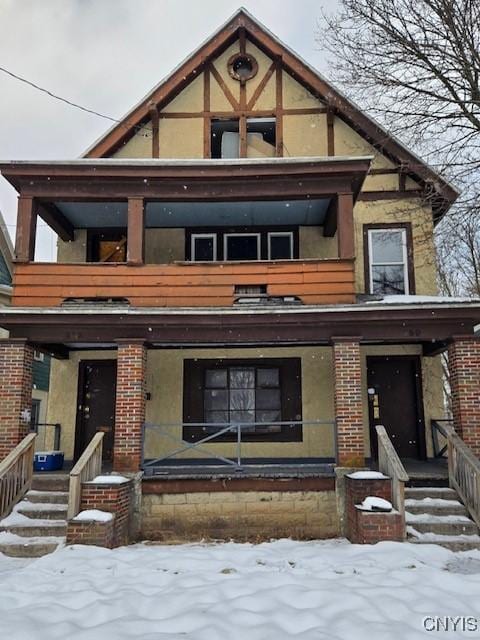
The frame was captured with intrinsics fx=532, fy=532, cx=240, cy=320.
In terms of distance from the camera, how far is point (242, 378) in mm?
12641

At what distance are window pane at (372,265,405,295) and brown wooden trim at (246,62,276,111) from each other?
5.16 meters

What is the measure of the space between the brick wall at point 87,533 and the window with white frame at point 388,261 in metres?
8.08

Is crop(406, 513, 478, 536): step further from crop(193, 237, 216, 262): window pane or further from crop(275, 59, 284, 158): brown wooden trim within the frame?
crop(275, 59, 284, 158): brown wooden trim

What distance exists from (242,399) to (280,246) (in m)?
3.83

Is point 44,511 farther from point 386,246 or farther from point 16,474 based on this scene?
point 386,246

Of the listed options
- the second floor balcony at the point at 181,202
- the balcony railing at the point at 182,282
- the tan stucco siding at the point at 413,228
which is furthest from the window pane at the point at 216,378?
the tan stucco siding at the point at 413,228

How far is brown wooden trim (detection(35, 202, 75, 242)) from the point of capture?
11.6 meters

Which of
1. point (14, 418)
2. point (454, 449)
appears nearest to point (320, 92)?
point (454, 449)

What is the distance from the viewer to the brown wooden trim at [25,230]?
34.3 feet

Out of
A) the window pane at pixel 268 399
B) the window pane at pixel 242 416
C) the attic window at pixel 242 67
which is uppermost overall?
the attic window at pixel 242 67

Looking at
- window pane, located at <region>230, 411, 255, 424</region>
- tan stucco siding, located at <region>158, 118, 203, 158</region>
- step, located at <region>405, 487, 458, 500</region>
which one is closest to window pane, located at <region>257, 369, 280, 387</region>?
window pane, located at <region>230, 411, 255, 424</region>

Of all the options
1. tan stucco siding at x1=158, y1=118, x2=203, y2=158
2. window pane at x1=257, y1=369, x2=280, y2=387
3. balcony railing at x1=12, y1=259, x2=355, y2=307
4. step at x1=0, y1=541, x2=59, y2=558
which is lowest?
step at x1=0, y1=541, x2=59, y2=558

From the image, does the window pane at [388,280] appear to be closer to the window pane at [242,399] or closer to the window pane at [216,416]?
the window pane at [242,399]

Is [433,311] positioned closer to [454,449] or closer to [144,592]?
[454,449]
